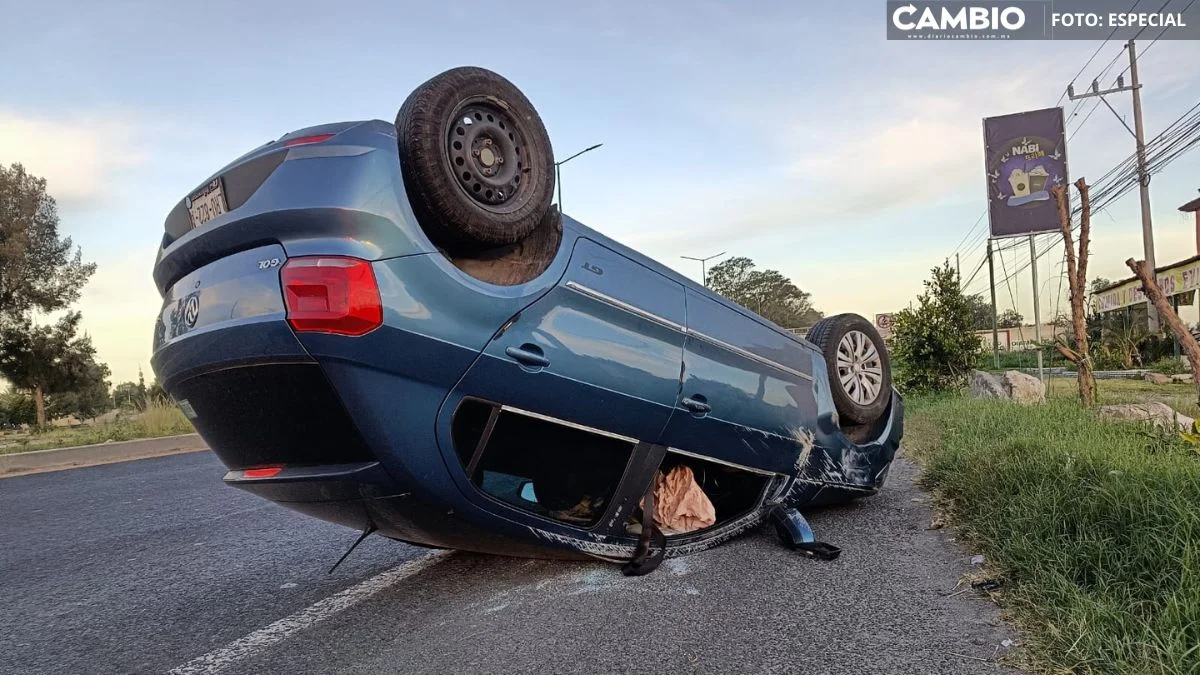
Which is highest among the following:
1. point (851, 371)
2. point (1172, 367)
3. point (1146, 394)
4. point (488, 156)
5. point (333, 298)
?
point (488, 156)

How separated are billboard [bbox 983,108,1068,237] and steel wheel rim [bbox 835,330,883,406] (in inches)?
846

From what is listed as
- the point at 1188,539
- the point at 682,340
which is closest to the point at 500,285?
the point at 682,340

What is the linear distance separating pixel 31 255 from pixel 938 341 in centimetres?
2592

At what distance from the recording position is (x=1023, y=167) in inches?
936

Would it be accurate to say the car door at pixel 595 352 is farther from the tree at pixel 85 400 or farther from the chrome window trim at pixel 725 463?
the tree at pixel 85 400

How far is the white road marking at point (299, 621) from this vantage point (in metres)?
2.71

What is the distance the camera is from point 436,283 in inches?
104

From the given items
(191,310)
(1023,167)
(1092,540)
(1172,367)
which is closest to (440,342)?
(191,310)

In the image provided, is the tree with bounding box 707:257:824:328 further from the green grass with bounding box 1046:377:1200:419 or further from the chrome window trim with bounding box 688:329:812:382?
the chrome window trim with bounding box 688:329:812:382

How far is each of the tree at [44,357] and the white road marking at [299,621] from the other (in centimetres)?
2407

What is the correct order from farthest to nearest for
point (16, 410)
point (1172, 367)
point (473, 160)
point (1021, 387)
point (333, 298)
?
1. point (16, 410)
2. point (1172, 367)
3. point (1021, 387)
4. point (473, 160)
5. point (333, 298)

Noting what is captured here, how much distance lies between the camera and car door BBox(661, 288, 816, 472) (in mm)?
3492

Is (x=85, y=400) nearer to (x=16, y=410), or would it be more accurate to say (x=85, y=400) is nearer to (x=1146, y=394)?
(x=16, y=410)

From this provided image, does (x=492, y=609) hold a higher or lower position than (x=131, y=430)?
lower
